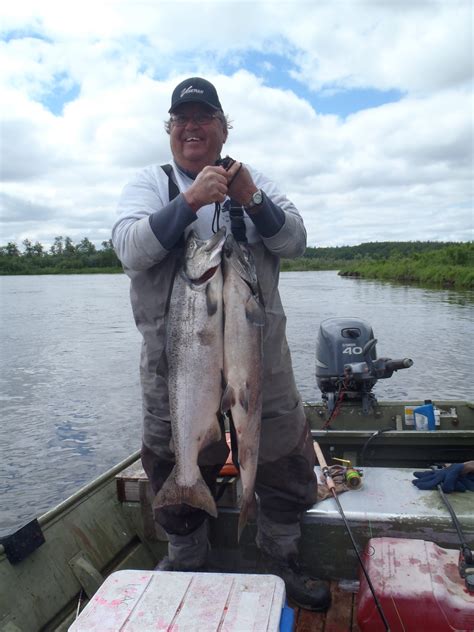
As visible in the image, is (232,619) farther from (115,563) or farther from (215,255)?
(115,563)

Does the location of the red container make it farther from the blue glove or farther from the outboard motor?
the outboard motor

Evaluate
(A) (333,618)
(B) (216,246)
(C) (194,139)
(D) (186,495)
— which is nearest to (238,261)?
(B) (216,246)

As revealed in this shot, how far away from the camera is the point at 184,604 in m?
2.34

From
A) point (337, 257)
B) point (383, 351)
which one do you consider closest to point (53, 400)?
point (383, 351)

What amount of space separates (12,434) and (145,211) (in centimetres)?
1068

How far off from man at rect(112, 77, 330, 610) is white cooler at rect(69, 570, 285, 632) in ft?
2.18

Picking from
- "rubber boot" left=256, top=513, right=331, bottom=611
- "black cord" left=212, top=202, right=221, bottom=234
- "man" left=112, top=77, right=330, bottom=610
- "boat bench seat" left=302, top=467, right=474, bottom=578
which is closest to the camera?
"man" left=112, top=77, right=330, bottom=610

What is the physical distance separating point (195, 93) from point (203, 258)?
886mm

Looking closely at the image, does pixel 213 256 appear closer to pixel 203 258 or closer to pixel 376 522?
pixel 203 258

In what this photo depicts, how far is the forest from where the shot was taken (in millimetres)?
51469

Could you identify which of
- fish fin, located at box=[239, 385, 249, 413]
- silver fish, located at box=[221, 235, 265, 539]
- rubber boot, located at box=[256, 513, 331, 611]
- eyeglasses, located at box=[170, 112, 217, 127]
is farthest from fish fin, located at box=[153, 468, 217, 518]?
eyeglasses, located at box=[170, 112, 217, 127]

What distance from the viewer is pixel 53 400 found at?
14641mm

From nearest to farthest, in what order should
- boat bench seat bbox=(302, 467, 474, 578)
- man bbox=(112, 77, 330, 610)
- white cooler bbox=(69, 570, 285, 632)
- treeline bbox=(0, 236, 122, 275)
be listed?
1. white cooler bbox=(69, 570, 285, 632)
2. man bbox=(112, 77, 330, 610)
3. boat bench seat bbox=(302, 467, 474, 578)
4. treeline bbox=(0, 236, 122, 275)

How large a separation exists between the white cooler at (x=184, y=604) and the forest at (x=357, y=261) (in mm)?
45098
